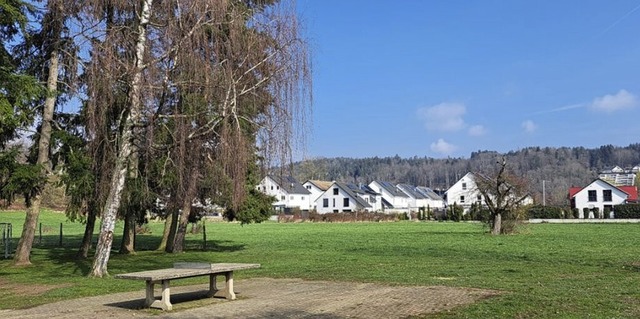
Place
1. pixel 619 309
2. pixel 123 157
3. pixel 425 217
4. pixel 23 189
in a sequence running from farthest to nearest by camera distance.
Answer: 1. pixel 425 217
2. pixel 23 189
3. pixel 123 157
4. pixel 619 309

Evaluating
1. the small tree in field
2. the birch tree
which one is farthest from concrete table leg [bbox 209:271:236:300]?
the small tree in field

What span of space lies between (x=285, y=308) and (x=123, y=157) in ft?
24.7

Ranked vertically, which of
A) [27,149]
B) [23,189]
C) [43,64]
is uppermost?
[43,64]

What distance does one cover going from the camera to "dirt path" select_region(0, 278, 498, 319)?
9.56 m

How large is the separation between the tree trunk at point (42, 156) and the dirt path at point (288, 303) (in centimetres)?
822

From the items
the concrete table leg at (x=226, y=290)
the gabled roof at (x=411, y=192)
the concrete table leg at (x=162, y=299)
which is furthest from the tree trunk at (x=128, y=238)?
the gabled roof at (x=411, y=192)

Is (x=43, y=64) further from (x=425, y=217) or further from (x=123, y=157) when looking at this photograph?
(x=425, y=217)

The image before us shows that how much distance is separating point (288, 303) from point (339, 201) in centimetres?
9656

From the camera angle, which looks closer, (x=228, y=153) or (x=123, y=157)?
(x=228, y=153)

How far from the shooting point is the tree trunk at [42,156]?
1883 centimetres

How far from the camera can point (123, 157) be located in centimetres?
1558

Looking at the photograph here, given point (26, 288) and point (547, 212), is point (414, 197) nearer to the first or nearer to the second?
point (547, 212)

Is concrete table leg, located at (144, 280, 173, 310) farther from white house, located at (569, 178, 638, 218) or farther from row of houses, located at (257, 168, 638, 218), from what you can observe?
white house, located at (569, 178, 638, 218)

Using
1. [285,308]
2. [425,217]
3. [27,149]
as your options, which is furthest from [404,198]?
[285,308]
